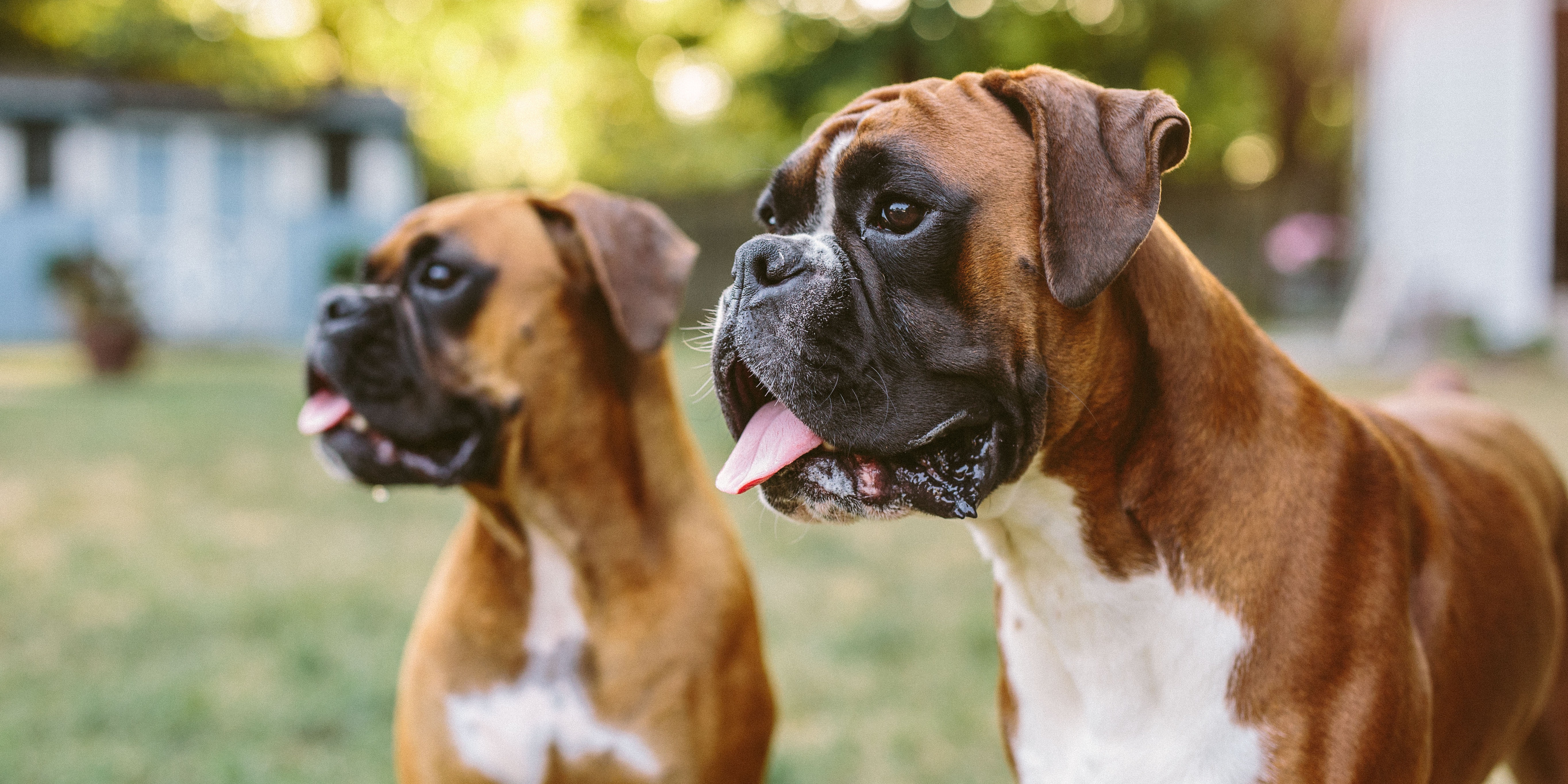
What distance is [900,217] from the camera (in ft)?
7.00

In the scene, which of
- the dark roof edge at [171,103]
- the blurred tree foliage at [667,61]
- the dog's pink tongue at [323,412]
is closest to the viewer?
the dog's pink tongue at [323,412]

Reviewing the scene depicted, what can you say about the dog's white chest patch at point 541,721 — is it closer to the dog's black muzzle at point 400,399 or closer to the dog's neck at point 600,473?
the dog's neck at point 600,473

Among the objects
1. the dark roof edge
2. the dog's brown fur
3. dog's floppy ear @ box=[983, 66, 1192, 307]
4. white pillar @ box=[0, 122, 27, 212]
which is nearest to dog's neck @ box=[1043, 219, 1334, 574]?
dog's floppy ear @ box=[983, 66, 1192, 307]

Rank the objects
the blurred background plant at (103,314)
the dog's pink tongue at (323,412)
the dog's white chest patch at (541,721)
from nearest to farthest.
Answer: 1. the dog's white chest patch at (541,721)
2. the dog's pink tongue at (323,412)
3. the blurred background plant at (103,314)

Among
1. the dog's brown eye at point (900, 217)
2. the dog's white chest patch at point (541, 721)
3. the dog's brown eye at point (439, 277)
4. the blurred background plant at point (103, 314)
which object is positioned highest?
the dog's brown eye at point (900, 217)

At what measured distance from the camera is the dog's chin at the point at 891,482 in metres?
2.15

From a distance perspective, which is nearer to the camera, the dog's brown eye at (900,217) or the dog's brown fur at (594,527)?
the dog's brown eye at (900,217)

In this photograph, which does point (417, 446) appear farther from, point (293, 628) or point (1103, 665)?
point (293, 628)

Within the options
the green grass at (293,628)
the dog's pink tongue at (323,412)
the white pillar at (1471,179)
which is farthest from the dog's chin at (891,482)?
the white pillar at (1471,179)

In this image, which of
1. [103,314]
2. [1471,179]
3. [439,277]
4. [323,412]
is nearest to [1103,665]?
[439,277]

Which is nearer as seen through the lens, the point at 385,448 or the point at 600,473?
the point at 600,473

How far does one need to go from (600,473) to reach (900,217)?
4.41ft

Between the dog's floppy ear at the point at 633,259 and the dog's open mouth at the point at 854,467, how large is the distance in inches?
32.8

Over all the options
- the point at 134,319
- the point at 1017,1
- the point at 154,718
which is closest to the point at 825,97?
the point at 1017,1
